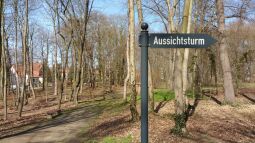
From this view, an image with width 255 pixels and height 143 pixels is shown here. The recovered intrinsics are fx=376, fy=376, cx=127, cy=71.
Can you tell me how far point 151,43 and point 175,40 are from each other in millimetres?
372

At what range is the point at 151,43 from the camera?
218 inches

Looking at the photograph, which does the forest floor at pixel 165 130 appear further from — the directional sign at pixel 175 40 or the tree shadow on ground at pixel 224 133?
the directional sign at pixel 175 40

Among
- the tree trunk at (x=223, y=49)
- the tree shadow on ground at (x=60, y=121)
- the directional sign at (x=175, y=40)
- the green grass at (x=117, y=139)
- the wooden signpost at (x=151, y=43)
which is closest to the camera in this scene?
the wooden signpost at (x=151, y=43)

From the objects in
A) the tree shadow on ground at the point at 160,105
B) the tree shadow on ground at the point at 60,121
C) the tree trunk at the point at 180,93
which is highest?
the tree trunk at the point at 180,93

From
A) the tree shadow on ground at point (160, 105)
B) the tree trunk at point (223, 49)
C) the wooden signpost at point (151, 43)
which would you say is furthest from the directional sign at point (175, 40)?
the tree trunk at point (223, 49)

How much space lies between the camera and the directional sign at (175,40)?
5546 millimetres

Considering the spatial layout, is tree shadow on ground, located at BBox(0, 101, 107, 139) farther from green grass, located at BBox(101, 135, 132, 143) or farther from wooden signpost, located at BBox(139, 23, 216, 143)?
wooden signpost, located at BBox(139, 23, 216, 143)

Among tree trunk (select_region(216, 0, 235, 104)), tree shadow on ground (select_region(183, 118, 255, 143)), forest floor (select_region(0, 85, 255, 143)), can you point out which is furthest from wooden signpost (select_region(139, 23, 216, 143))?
tree trunk (select_region(216, 0, 235, 104))

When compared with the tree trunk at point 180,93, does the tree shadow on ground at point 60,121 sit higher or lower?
lower

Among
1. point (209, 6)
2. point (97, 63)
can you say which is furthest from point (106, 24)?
point (209, 6)

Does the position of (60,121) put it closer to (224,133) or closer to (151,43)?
(224,133)

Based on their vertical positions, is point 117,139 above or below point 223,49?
below

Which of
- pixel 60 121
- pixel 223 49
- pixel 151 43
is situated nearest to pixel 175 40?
pixel 151 43

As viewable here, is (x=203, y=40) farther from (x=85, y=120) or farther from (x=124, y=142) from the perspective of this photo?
(x=85, y=120)
